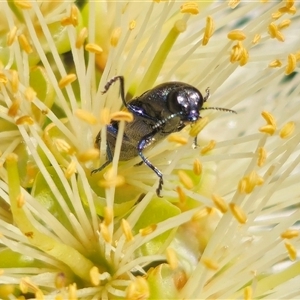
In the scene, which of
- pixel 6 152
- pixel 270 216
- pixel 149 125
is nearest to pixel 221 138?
pixel 270 216

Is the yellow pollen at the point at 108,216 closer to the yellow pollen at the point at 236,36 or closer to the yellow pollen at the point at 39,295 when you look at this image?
the yellow pollen at the point at 39,295

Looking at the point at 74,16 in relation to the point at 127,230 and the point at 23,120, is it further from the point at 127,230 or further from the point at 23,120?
the point at 127,230

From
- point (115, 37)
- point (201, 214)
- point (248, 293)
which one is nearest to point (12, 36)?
point (115, 37)

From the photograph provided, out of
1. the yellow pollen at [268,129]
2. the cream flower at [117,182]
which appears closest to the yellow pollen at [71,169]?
the cream flower at [117,182]

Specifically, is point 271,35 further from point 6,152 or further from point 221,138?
point 6,152

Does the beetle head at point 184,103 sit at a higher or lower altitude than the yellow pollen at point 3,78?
lower

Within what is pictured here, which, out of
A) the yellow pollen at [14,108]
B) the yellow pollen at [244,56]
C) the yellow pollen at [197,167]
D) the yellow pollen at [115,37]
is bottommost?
the yellow pollen at [197,167]
